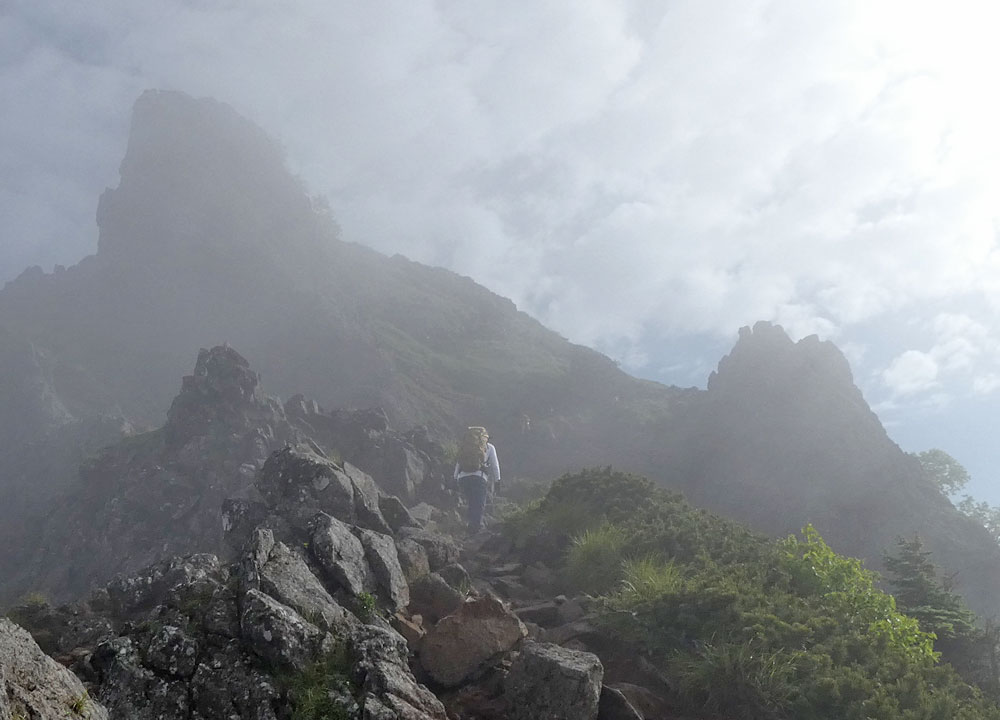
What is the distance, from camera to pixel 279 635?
738 centimetres

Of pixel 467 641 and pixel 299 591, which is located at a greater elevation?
pixel 299 591

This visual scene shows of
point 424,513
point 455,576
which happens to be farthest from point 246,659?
point 424,513

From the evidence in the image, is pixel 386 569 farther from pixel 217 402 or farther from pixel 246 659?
pixel 217 402

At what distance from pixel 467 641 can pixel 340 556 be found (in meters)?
2.86

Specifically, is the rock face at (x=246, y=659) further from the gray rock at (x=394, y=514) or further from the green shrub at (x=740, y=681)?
the gray rock at (x=394, y=514)

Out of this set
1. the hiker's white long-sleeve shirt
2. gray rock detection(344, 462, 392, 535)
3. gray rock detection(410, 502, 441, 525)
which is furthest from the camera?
gray rock detection(410, 502, 441, 525)

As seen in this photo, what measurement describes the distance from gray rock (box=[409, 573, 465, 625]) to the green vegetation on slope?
2.83 metres

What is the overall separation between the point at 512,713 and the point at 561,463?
54569 millimetres

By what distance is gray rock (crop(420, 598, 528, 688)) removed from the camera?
910 centimetres

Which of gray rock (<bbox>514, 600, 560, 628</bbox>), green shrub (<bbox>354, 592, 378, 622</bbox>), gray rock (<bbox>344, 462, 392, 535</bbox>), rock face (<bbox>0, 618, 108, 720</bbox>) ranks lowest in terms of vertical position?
rock face (<bbox>0, 618, 108, 720</bbox>)

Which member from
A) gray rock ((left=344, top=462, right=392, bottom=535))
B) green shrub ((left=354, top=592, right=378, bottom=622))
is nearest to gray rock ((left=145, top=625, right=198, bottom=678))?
green shrub ((left=354, top=592, right=378, bottom=622))

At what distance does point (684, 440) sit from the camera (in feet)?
202

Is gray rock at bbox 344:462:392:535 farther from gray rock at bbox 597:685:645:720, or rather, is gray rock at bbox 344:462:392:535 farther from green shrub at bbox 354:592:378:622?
gray rock at bbox 597:685:645:720

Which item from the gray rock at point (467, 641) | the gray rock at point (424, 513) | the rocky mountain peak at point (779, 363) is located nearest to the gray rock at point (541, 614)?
the gray rock at point (467, 641)
